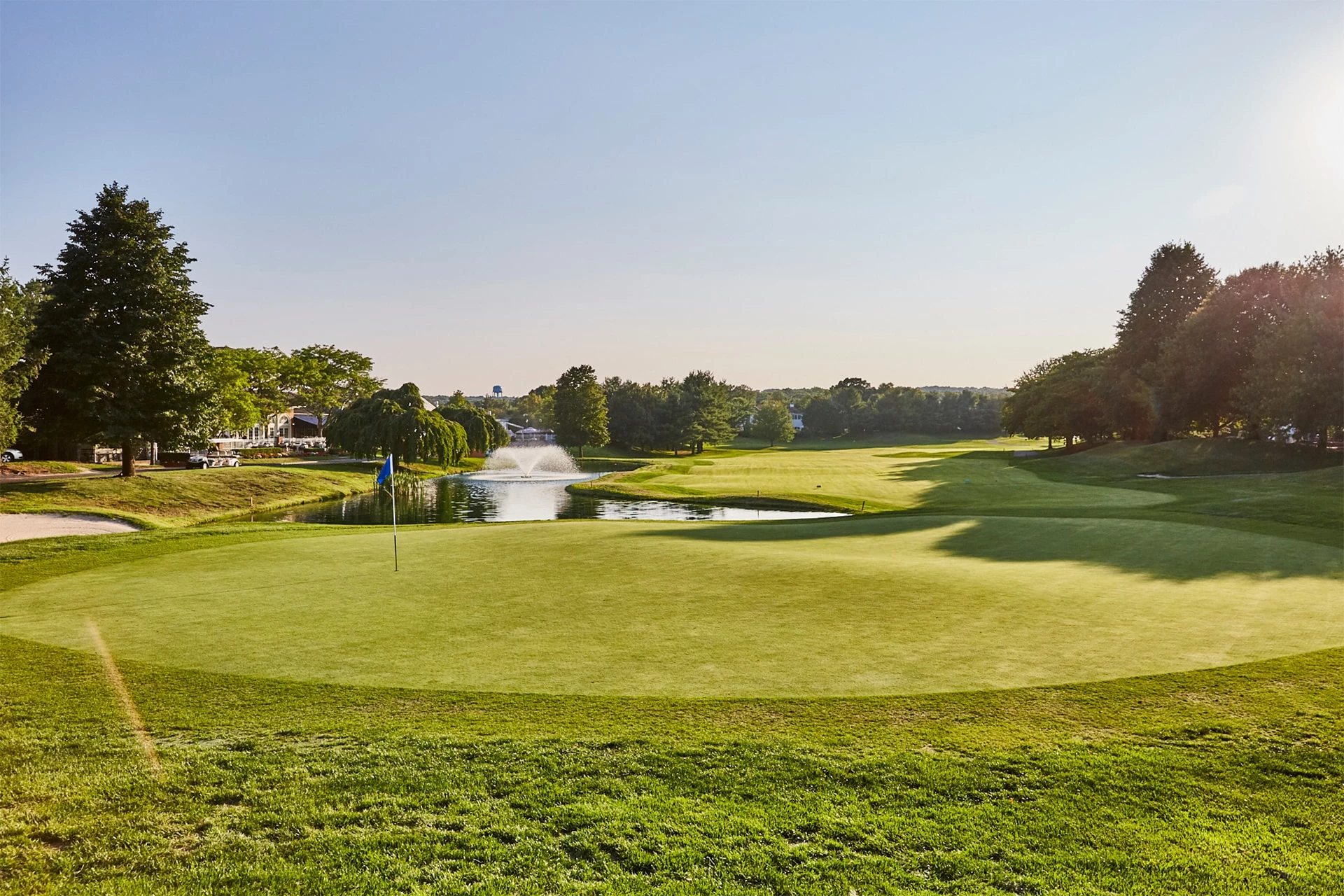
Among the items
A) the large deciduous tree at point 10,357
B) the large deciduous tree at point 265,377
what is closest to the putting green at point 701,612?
the large deciduous tree at point 10,357

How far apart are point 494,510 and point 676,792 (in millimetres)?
37432

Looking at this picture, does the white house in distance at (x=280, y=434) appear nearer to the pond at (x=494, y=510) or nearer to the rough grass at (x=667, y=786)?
the pond at (x=494, y=510)

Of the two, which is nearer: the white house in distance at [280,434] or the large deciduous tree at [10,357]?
the large deciduous tree at [10,357]

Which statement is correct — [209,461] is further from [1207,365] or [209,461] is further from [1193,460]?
[1207,365]

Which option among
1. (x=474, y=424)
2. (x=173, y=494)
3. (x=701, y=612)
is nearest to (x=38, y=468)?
(x=173, y=494)

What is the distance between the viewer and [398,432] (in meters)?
56.6

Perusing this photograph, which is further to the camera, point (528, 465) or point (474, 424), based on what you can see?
point (528, 465)

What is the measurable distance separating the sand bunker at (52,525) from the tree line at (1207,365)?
54109 millimetres

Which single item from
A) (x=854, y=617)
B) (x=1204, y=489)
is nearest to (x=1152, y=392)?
(x=1204, y=489)

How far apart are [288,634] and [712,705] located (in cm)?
595

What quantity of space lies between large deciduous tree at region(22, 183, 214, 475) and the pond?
6.77 m

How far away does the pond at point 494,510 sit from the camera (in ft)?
121

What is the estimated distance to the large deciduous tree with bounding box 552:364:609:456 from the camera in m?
101

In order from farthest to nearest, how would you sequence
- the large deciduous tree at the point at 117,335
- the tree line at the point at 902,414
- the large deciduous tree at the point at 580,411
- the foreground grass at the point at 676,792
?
the tree line at the point at 902,414
the large deciduous tree at the point at 580,411
the large deciduous tree at the point at 117,335
the foreground grass at the point at 676,792
